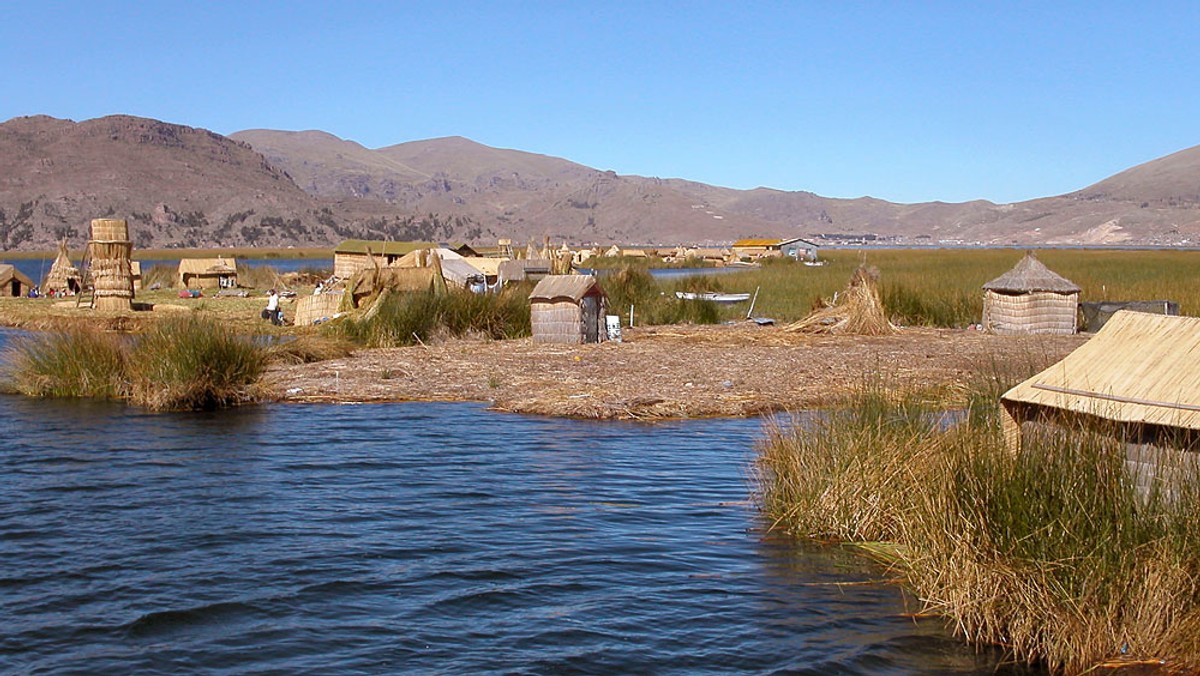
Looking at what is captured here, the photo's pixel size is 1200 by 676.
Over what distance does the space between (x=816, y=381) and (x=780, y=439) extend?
713 cm

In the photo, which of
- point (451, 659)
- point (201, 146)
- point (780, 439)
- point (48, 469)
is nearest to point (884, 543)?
point (780, 439)

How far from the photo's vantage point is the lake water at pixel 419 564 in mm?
6980

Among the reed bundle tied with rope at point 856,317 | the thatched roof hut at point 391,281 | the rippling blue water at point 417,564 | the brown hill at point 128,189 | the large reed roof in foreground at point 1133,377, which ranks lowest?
the rippling blue water at point 417,564

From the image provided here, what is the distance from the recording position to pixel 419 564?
8.65m

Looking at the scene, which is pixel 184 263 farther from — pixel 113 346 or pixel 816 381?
pixel 816 381

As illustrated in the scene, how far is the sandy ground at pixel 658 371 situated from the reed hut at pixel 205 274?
22.6m

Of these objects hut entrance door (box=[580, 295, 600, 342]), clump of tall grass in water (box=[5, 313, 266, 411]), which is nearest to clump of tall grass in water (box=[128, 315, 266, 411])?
clump of tall grass in water (box=[5, 313, 266, 411])

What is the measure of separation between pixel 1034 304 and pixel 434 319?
1160cm

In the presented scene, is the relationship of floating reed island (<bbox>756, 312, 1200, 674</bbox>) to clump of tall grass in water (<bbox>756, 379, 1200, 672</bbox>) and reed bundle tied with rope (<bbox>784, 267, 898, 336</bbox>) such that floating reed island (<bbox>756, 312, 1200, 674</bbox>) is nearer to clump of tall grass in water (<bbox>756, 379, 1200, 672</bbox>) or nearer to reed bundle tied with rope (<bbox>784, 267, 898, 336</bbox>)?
clump of tall grass in water (<bbox>756, 379, 1200, 672</bbox>)

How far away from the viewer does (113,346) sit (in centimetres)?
1673

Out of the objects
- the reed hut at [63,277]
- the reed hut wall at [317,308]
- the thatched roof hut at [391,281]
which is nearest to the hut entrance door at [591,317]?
the thatched roof hut at [391,281]

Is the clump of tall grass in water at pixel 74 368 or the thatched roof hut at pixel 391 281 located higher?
the thatched roof hut at pixel 391 281

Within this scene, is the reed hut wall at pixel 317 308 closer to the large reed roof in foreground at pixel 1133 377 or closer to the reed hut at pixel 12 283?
the reed hut at pixel 12 283

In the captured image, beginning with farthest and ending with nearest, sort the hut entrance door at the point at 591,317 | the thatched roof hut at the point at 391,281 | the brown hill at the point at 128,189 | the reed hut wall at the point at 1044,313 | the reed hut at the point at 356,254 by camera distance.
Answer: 1. the brown hill at the point at 128,189
2. the reed hut at the point at 356,254
3. the thatched roof hut at the point at 391,281
4. the reed hut wall at the point at 1044,313
5. the hut entrance door at the point at 591,317
